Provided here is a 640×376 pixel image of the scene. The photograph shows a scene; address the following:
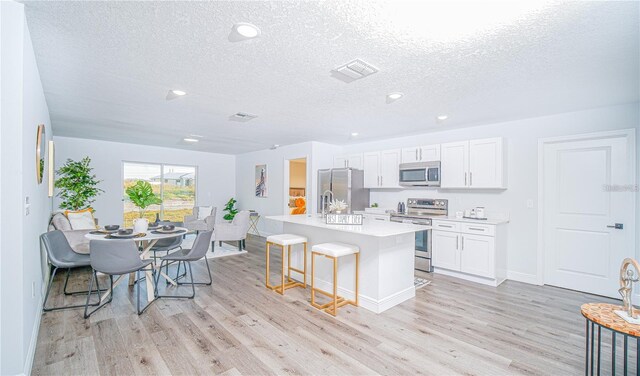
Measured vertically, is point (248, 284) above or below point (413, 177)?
below

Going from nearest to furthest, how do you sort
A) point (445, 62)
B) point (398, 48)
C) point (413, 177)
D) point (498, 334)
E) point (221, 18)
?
point (221, 18) → point (398, 48) → point (445, 62) → point (498, 334) → point (413, 177)

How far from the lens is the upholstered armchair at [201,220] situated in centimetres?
590

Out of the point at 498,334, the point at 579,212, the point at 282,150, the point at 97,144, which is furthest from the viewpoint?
the point at 282,150

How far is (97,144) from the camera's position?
21.9 ft

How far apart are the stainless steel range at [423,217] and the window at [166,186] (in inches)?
236

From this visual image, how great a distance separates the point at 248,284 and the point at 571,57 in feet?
13.7

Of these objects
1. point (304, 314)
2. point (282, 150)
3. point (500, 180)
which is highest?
point (282, 150)

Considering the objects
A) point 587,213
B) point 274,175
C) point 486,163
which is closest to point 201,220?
point 274,175

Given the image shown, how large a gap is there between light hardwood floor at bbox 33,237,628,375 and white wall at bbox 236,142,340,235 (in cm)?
332

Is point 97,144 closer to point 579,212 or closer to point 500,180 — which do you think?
point 500,180

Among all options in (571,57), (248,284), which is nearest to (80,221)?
(248,284)

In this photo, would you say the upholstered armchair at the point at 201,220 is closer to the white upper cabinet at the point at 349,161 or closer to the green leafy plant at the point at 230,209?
the green leafy plant at the point at 230,209

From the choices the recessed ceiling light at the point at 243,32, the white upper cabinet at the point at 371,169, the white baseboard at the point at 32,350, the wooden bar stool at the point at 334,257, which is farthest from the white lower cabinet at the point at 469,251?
the white baseboard at the point at 32,350

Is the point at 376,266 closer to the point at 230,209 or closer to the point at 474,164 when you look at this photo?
the point at 474,164
